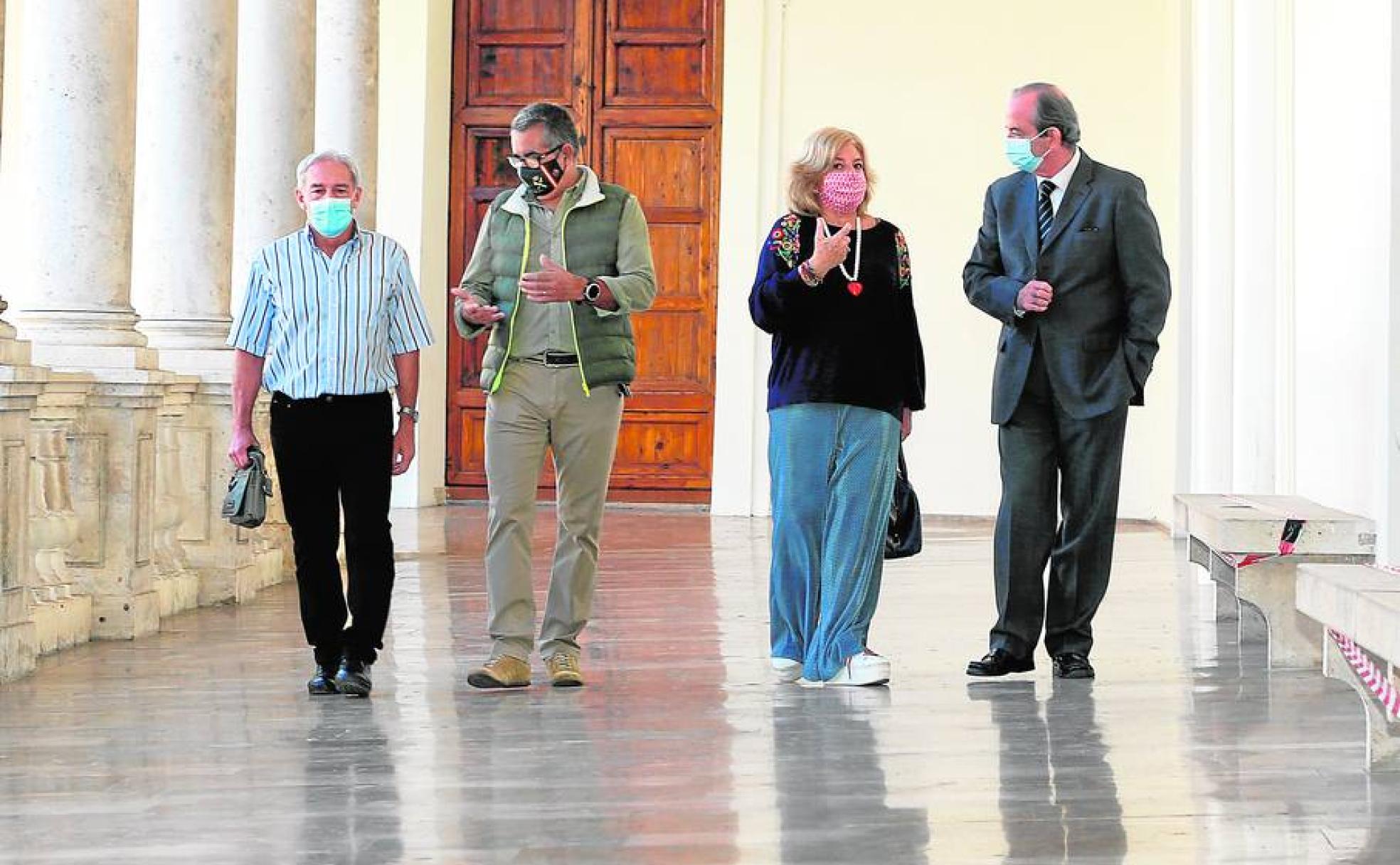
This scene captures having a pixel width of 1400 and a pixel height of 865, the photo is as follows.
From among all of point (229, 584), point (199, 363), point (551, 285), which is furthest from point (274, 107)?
point (551, 285)

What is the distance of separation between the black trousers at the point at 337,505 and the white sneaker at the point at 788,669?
1.13 m

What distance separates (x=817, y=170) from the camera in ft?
18.6

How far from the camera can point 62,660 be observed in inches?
256

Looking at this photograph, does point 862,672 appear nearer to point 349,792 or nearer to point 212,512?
point 349,792

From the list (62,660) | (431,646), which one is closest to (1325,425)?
(431,646)

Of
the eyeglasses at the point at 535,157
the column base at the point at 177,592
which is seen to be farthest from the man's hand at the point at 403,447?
the column base at the point at 177,592

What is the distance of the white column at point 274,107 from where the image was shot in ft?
30.3

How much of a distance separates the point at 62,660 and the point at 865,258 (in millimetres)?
2842

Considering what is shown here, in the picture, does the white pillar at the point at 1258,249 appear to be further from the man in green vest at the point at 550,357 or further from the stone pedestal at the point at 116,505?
the stone pedestal at the point at 116,505

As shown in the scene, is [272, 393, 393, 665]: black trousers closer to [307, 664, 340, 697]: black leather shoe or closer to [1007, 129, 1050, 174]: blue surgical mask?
[307, 664, 340, 697]: black leather shoe

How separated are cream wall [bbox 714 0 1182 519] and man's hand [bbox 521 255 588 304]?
842 cm

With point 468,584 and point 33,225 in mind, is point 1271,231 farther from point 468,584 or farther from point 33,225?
point 33,225

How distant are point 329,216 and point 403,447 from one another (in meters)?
0.66

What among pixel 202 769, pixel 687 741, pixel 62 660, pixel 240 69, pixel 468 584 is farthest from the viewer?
pixel 240 69
